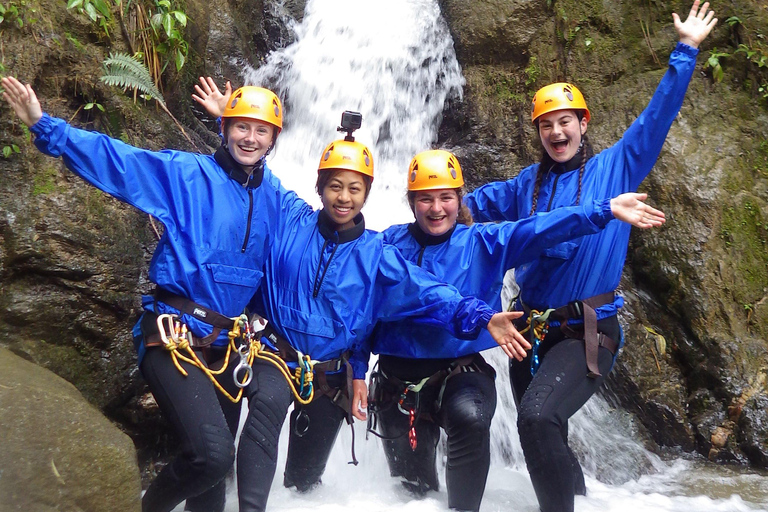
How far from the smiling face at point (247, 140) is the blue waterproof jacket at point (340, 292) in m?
0.47

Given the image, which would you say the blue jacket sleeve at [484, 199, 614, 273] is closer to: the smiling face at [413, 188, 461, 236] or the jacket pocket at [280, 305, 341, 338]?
the smiling face at [413, 188, 461, 236]

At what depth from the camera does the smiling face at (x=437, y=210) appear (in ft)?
12.8

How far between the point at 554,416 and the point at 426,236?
1286 millimetres

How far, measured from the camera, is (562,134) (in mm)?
3895

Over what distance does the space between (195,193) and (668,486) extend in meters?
3.84

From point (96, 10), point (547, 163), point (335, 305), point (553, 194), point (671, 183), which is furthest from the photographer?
point (671, 183)

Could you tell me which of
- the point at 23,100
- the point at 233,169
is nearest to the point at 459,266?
the point at 233,169

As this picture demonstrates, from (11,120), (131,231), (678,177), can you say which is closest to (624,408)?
(678,177)

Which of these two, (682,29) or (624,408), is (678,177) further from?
(682,29)

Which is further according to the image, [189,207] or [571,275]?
[571,275]

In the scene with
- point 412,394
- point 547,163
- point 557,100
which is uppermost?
point 557,100

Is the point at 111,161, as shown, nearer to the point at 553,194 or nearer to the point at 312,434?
the point at 312,434

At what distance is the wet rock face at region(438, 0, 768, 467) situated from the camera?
17.5 feet

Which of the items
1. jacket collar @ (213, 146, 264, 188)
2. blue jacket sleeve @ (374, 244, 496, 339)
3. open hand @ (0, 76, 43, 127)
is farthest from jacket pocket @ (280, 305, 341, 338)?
open hand @ (0, 76, 43, 127)
